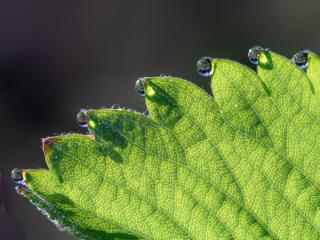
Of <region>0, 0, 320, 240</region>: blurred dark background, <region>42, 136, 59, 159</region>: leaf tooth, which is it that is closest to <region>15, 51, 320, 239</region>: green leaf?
<region>42, 136, 59, 159</region>: leaf tooth

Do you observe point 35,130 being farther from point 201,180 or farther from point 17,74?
point 201,180

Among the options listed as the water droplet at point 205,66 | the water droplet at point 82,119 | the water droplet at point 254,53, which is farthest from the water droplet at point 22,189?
the water droplet at point 254,53

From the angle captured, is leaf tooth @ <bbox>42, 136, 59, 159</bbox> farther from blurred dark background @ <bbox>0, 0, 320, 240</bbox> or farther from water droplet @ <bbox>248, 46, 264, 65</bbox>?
blurred dark background @ <bbox>0, 0, 320, 240</bbox>

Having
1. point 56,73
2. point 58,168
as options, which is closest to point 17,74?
point 56,73

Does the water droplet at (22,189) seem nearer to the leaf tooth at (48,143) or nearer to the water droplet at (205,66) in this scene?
the leaf tooth at (48,143)

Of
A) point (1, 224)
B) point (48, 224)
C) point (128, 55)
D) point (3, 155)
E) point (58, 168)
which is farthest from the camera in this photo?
point (128, 55)

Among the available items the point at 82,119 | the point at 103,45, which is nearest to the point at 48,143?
the point at 82,119

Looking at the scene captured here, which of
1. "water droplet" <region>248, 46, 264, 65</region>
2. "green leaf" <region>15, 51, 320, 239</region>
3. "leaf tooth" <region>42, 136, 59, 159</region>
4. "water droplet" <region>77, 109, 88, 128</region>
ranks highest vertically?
"water droplet" <region>248, 46, 264, 65</region>
